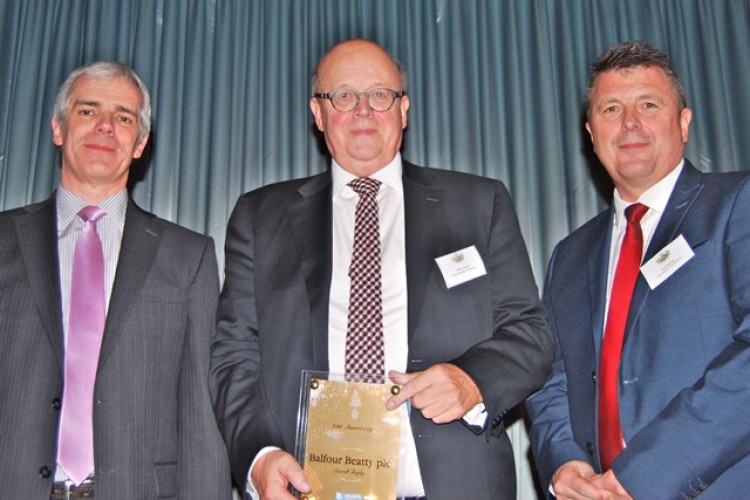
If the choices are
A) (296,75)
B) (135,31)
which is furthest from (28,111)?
(296,75)

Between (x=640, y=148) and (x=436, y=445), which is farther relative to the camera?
(x=640, y=148)

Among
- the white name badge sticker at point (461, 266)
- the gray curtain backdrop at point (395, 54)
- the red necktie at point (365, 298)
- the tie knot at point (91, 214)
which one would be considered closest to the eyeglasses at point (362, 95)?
the red necktie at point (365, 298)

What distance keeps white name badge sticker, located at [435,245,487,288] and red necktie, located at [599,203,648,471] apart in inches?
19.5

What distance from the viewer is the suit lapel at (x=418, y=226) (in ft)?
7.48

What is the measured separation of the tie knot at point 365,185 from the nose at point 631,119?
941 mm

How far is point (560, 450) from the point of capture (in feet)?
7.93

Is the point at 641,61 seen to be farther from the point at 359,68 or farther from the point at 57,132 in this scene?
the point at 57,132

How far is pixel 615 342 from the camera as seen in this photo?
2.41 m

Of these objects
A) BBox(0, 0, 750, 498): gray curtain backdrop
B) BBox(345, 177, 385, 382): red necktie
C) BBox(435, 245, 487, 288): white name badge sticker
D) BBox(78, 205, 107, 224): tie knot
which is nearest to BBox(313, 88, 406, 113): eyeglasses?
BBox(345, 177, 385, 382): red necktie

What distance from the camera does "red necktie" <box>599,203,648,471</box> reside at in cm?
233

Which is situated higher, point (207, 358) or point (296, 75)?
point (296, 75)

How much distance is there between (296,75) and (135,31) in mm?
930

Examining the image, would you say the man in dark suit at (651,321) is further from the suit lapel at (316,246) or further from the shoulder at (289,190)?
the shoulder at (289,190)

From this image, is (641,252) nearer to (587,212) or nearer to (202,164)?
(587,212)
